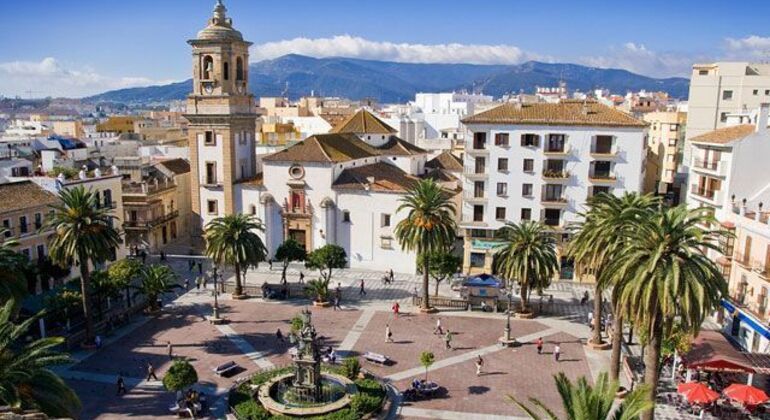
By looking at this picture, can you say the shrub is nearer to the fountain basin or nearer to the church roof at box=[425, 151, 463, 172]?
the fountain basin

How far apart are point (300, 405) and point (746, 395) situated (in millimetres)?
21784

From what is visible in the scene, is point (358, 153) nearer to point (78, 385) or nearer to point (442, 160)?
point (442, 160)

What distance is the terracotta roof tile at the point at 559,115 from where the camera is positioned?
179 feet

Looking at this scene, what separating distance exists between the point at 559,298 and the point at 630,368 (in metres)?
16.2

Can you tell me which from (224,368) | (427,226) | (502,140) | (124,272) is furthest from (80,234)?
(502,140)

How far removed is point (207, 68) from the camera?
213 ft

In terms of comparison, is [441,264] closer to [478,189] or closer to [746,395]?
[478,189]

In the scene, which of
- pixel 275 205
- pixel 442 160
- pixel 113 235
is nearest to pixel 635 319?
pixel 113 235

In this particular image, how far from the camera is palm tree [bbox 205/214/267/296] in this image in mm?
48844

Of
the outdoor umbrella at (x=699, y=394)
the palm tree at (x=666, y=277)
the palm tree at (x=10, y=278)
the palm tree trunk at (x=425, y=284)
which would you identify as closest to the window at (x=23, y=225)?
the palm tree at (x=10, y=278)

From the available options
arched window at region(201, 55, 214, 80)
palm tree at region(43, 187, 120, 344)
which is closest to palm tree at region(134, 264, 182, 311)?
palm tree at region(43, 187, 120, 344)

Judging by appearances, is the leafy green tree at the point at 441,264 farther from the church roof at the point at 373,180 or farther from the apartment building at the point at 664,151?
the apartment building at the point at 664,151

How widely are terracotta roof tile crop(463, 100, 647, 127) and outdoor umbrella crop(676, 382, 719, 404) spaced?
2846cm

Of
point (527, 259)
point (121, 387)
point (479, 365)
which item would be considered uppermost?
point (527, 259)
